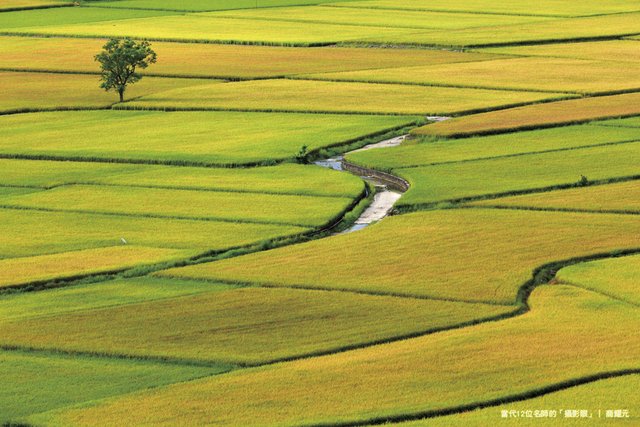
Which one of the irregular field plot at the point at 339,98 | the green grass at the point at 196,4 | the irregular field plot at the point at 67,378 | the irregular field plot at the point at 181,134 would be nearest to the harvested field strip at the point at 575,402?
the irregular field plot at the point at 67,378

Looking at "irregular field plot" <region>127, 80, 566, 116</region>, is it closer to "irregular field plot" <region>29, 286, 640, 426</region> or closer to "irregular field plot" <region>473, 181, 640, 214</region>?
"irregular field plot" <region>473, 181, 640, 214</region>

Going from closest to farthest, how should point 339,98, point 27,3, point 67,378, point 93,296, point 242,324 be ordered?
point 67,378, point 242,324, point 93,296, point 339,98, point 27,3

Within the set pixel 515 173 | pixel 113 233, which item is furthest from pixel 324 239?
pixel 515 173

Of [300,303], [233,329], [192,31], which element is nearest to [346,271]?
[300,303]

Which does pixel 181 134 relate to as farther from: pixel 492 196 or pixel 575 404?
pixel 575 404

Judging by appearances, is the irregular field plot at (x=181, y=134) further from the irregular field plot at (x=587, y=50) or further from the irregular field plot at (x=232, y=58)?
the irregular field plot at (x=587, y=50)

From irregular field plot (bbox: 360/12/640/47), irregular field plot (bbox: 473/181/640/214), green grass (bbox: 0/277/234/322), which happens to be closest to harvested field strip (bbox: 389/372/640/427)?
green grass (bbox: 0/277/234/322)

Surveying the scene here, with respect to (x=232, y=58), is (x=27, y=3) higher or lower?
higher
